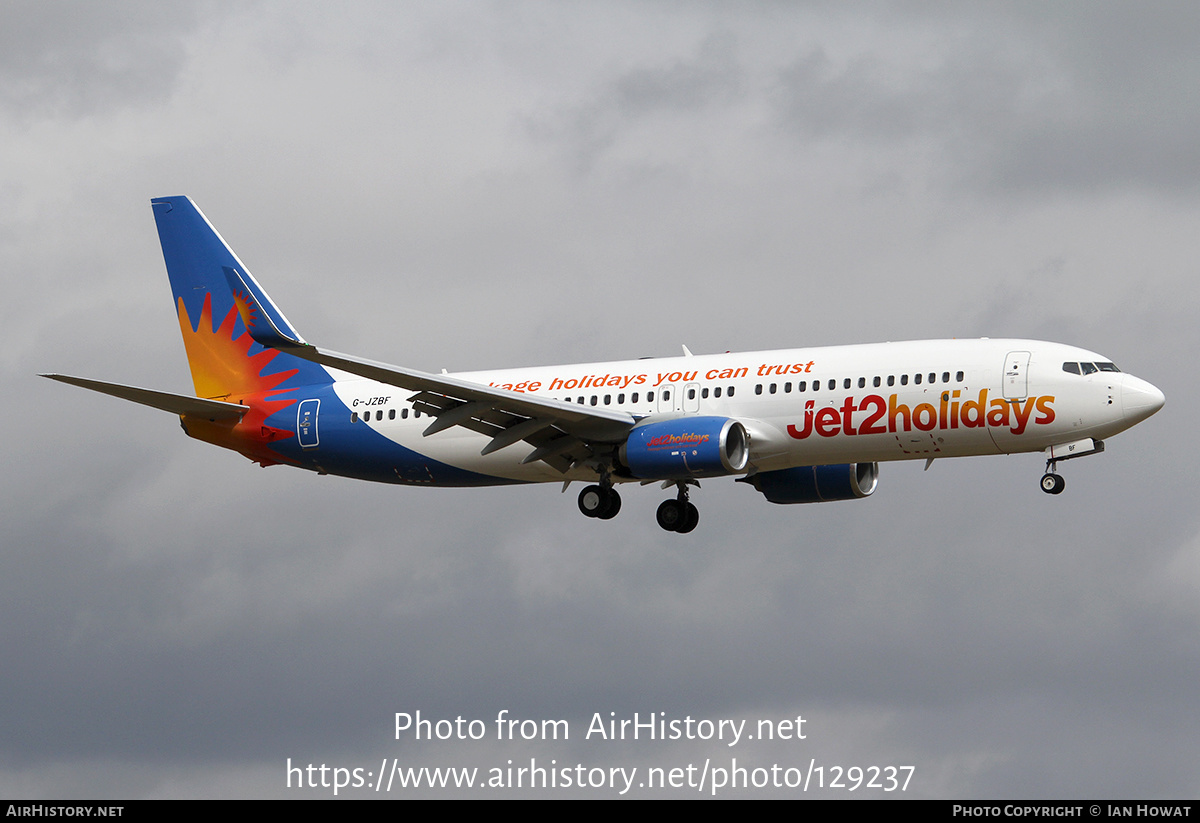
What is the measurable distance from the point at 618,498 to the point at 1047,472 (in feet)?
44.4

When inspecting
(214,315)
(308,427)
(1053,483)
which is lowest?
(1053,483)

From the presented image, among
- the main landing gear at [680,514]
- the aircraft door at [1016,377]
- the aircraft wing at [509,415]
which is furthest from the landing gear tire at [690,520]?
the aircraft door at [1016,377]

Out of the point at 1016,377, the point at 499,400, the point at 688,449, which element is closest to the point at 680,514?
the point at 688,449

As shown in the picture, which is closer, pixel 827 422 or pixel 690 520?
pixel 827 422

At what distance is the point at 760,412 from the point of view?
5081cm

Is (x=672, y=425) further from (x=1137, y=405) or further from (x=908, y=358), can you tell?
(x=1137, y=405)

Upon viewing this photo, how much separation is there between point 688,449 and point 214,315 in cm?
2193

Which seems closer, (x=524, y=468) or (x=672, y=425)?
(x=672, y=425)

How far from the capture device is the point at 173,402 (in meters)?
57.0

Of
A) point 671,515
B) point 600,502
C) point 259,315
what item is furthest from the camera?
point 671,515

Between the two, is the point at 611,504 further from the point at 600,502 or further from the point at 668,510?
the point at 668,510

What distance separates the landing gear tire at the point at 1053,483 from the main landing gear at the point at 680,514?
12.1 metres

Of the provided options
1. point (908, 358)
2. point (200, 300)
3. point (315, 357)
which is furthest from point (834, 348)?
point (200, 300)

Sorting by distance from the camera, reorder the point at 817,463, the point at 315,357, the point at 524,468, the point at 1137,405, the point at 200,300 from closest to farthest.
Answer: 1. the point at 315,357
2. the point at 1137,405
3. the point at 817,463
4. the point at 524,468
5. the point at 200,300
